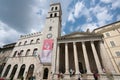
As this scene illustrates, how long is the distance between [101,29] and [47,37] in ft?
59.3

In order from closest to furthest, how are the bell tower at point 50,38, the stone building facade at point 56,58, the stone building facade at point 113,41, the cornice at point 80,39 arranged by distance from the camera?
the stone building facade at point 56,58
the bell tower at point 50,38
the cornice at point 80,39
the stone building facade at point 113,41

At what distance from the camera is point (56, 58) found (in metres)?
21.5

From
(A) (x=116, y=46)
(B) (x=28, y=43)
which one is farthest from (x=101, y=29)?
(B) (x=28, y=43)

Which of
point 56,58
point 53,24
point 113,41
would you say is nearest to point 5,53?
point 53,24

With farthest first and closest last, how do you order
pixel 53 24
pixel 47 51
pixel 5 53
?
pixel 5 53 → pixel 53 24 → pixel 47 51

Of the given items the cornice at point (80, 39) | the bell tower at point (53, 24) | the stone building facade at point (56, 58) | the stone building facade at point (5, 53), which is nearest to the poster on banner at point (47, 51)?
the stone building facade at point (56, 58)

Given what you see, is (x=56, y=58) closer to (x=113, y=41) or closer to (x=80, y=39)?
(x=80, y=39)

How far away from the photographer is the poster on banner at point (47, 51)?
2183 cm

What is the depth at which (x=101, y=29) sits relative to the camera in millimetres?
30516

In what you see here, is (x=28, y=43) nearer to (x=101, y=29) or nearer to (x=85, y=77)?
(x=85, y=77)

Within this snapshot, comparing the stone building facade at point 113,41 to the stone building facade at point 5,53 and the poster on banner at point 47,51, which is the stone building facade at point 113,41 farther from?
the stone building facade at point 5,53

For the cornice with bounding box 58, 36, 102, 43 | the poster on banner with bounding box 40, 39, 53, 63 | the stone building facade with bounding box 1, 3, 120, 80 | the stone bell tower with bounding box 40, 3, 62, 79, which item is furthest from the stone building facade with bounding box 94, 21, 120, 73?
the poster on banner with bounding box 40, 39, 53, 63

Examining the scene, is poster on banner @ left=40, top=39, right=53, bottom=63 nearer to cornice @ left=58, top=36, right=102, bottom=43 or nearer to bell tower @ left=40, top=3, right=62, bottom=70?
bell tower @ left=40, top=3, right=62, bottom=70

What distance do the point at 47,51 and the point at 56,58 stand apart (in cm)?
310
